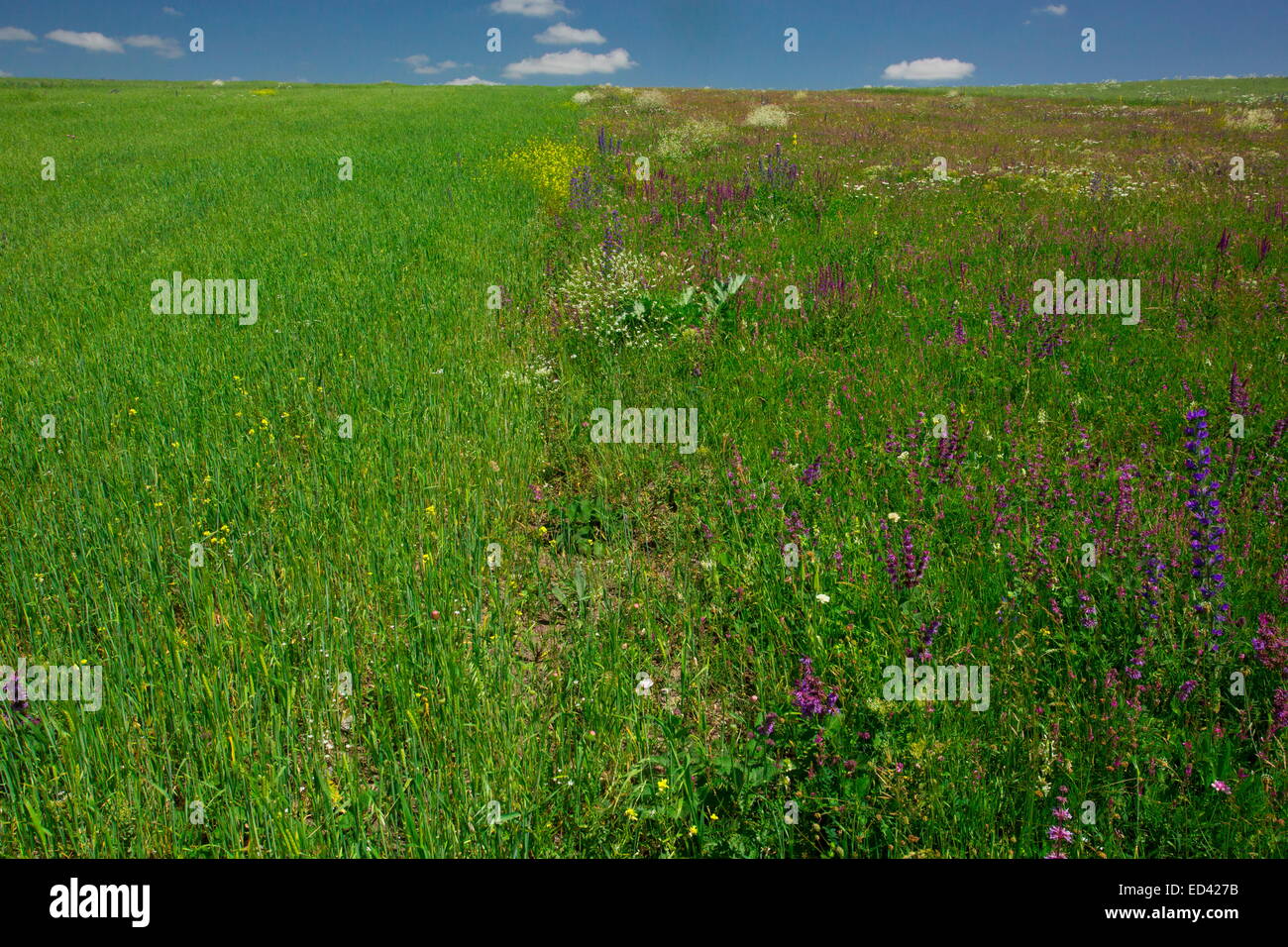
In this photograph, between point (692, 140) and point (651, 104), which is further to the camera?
point (651, 104)

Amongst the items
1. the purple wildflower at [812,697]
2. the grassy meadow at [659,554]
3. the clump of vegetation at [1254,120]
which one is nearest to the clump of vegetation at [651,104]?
the clump of vegetation at [1254,120]

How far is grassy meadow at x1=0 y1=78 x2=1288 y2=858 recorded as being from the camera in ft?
6.93

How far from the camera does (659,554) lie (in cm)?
371

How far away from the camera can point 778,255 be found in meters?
8.20

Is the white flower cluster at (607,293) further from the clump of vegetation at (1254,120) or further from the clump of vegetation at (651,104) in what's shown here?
the clump of vegetation at (651,104)

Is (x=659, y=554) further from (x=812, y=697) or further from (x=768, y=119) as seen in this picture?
(x=768, y=119)

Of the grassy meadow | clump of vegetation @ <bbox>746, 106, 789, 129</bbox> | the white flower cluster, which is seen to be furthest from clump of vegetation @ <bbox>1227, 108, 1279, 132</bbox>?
the white flower cluster

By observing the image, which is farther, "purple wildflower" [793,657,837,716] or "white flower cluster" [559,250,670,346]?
"white flower cluster" [559,250,670,346]

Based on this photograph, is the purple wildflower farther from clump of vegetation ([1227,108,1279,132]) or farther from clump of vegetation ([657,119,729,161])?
clump of vegetation ([1227,108,1279,132])

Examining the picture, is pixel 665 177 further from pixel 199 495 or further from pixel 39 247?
pixel 199 495

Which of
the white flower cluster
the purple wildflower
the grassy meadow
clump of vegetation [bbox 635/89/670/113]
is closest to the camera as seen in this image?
the grassy meadow

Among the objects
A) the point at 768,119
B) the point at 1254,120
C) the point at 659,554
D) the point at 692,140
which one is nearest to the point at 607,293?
the point at 659,554
